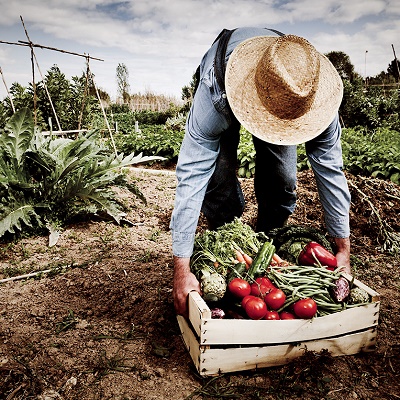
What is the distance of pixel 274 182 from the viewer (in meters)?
3.13

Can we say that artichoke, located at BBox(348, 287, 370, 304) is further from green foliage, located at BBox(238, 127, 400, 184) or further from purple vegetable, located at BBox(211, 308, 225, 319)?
green foliage, located at BBox(238, 127, 400, 184)

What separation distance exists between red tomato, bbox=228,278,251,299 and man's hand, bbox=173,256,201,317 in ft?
0.59

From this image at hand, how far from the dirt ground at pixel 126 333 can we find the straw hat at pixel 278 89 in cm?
116

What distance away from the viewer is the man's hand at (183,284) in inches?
80.7

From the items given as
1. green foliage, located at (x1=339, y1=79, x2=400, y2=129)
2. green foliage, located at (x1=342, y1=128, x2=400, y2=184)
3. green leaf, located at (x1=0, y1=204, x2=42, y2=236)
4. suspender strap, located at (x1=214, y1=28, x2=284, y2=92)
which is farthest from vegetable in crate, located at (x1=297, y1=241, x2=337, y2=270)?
green foliage, located at (x1=339, y1=79, x2=400, y2=129)

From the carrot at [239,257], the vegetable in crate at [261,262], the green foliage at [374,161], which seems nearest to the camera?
the vegetable in crate at [261,262]

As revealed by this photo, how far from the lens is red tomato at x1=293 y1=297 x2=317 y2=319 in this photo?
1941 mm

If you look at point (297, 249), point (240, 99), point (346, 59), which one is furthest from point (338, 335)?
point (346, 59)

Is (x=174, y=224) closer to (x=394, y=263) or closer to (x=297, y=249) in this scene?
(x=297, y=249)

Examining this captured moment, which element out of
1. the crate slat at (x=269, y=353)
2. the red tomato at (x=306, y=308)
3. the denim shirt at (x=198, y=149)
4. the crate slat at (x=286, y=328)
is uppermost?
the denim shirt at (x=198, y=149)

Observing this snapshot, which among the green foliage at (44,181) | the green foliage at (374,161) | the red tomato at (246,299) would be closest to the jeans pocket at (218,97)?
the red tomato at (246,299)

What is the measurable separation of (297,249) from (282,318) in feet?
2.19

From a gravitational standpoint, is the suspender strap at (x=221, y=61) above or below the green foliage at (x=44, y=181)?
above

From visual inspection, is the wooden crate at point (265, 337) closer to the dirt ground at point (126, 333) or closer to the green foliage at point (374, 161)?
the dirt ground at point (126, 333)
